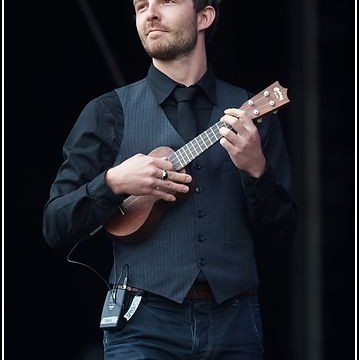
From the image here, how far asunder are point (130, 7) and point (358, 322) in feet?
7.15

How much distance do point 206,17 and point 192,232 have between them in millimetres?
762

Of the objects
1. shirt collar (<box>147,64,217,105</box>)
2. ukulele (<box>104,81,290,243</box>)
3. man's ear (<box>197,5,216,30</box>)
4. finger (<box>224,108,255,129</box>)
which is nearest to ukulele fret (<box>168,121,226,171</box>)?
ukulele (<box>104,81,290,243</box>)

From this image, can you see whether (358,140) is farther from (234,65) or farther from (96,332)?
(96,332)

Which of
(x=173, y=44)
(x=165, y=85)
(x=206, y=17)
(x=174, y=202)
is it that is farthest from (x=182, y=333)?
(x=206, y=17)

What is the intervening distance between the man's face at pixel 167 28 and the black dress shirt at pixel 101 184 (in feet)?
0.29

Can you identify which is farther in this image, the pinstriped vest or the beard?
the beard

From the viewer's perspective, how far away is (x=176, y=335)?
11.4ft

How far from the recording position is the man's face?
371 cm

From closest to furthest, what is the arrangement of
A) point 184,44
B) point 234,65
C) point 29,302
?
point 184,44 < point 29,302 < point 234,65

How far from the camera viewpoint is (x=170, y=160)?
11.6 ft

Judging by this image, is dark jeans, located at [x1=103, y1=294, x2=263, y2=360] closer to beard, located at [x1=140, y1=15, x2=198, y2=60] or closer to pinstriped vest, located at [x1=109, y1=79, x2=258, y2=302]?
pinstriped vest, located at [x1=109, y1=79, x2=258, y2=302]

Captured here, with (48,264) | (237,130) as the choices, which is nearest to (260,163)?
(237,130)

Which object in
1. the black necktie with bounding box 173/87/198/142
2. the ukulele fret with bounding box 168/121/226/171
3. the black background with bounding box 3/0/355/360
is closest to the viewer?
the ukulele fret with bounding box 168/121/226/171

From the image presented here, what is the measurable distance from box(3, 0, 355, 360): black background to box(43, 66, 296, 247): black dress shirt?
252 centimetres
